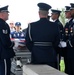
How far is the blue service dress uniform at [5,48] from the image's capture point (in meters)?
4.55

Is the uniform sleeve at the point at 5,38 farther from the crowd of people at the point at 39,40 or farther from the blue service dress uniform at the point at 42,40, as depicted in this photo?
the blue service dress uniform at the point at 42,40

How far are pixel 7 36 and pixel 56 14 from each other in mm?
2514

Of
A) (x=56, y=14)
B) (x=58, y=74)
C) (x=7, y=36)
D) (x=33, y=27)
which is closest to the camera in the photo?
(x=58, y=74)

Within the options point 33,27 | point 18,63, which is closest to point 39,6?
point 33,27

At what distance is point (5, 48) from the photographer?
4.67 meters

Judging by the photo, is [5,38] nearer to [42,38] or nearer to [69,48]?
[42,38]

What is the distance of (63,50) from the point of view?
5.52 meters

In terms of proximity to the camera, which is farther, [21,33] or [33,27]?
[21,33]

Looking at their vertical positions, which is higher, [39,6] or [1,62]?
[39,6]

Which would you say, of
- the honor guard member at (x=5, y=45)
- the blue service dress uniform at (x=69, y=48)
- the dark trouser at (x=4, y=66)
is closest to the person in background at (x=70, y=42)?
the blue service dress uniform at (x=69, y=48)

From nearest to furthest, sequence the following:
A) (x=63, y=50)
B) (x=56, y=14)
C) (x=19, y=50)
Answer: (x=19, y=50) → (x=63, y=50) → (x=56, y=14)

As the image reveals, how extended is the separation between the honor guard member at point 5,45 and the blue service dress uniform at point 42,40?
410 millimetres

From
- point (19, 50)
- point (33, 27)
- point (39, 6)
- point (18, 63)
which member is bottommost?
point (18, 63)

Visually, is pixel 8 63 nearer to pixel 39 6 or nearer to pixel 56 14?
Answer: pixel 39 6
